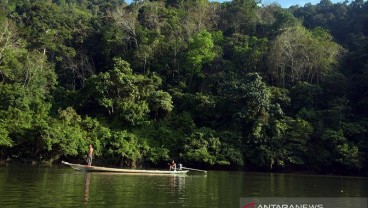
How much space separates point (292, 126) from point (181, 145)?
9.94m

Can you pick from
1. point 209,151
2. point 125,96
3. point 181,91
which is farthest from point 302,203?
point 181,91

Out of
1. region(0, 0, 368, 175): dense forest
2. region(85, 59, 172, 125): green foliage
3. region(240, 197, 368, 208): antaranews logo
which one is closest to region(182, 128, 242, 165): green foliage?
region(0, 0, 368, 175): dense forest

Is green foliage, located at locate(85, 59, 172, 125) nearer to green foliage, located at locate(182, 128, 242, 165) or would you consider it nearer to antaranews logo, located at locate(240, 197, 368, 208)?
green foliage, located at locate(182, 128, 242, 165)

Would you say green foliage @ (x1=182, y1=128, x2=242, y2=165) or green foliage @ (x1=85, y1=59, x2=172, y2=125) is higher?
green foliage @ (x1=85, y1=59, x2=172, y2=125)

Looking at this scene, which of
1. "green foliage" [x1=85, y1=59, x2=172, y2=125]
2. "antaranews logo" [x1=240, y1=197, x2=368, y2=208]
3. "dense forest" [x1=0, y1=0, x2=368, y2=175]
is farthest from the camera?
"green foliage" [x1=85, y1=59, x2=172, y2=125]

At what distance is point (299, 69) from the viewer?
42688mm

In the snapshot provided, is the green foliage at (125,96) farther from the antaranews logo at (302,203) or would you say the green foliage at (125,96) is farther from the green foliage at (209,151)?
the antaranews logo at (302,203)

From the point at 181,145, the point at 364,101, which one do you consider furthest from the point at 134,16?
the point at 364,101

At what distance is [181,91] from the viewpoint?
141 feet

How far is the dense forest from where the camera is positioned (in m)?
34.5

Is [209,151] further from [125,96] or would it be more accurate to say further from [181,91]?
[125,96]

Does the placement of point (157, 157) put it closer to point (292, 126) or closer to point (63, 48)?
point (292, 126)

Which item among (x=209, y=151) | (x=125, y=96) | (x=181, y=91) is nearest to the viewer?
(x=209, y=151)

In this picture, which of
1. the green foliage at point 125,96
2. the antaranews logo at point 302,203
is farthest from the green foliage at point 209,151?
the antaranews logo at point 302,203
